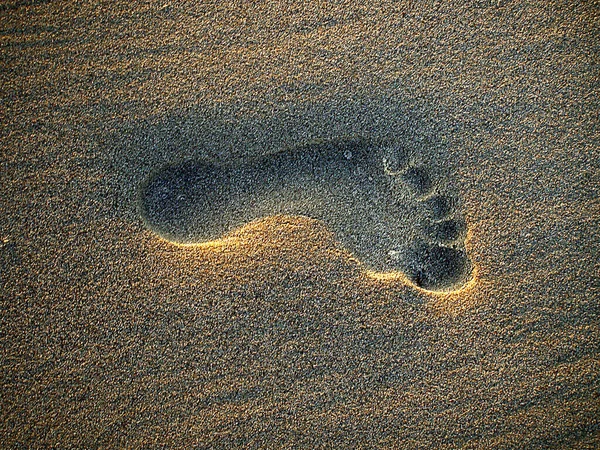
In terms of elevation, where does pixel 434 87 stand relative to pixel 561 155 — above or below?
above

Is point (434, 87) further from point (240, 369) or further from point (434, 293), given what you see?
point (240, 369)

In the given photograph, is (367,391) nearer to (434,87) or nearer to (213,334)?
(213,334)

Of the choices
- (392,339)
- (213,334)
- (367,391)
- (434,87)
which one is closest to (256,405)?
(213,334)

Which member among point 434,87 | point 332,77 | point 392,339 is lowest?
point 392,339
